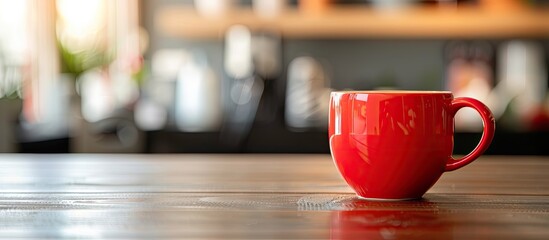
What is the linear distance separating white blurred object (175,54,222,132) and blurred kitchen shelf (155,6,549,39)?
6.8 inches

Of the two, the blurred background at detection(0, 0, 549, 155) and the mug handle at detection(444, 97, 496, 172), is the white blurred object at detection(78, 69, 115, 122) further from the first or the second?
the mug handle at detection(444, 97, 496, 172)

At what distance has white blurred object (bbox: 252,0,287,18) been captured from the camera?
3361mm

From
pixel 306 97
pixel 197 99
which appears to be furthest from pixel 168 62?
pixel 306 97

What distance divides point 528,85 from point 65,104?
177cm

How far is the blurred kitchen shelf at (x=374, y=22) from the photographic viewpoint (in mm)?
3342

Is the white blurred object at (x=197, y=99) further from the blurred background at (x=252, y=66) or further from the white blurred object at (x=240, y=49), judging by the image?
the white blurred object at (x=240, y=49)

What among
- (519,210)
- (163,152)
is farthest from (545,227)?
(163,152)

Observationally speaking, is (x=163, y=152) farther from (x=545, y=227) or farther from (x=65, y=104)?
(x=545, y=227)

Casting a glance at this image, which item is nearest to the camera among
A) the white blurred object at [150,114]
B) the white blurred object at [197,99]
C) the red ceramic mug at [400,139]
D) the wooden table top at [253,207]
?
the wooden table top at [253,207]

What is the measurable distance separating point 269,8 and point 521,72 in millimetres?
1031

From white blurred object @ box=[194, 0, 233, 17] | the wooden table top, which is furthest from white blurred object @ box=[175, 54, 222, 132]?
the wooden table top

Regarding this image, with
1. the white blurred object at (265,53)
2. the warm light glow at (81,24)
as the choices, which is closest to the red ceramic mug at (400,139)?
the white blurred object at (265,53)

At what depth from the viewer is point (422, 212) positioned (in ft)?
2.20

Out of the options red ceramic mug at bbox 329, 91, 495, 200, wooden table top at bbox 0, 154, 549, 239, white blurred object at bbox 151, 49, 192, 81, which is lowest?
white blurred object at bbox 151, 49, 192, 81
